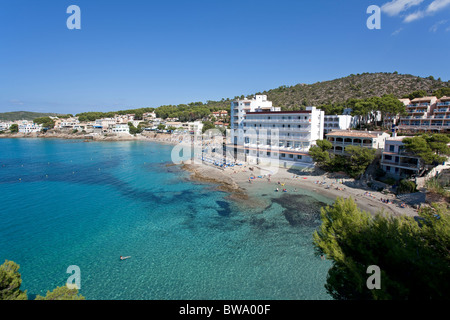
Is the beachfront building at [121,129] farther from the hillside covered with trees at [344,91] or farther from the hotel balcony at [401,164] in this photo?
the hotel balcony at [401,164]

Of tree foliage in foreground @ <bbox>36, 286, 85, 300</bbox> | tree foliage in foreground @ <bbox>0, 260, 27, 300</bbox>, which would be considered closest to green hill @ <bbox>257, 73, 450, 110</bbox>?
tree foliage in foreground @ <bbox>36, 286, 85, 300</bbox>

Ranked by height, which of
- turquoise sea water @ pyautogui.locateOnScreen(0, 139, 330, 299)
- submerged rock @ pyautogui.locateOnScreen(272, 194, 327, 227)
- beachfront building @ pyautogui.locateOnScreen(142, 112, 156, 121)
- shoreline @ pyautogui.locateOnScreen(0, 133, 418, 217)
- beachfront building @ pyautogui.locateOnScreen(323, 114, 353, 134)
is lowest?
turquoise sea water @ pyautogui.locateOnScreen(0, 139, 330, 299)

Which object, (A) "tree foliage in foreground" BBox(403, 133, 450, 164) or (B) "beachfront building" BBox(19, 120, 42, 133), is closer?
(A) "tree foliage in foreground" BBox(403, 133, 450, 164)

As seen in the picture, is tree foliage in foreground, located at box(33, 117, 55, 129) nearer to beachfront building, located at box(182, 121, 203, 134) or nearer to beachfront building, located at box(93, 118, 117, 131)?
beachfront building, located at box(93, 118, 117, 131)

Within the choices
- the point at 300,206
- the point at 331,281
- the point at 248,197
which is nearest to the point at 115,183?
the point at 248,197

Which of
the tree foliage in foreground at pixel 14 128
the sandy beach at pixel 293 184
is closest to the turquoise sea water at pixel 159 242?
the sandy beach at pixel 293 184

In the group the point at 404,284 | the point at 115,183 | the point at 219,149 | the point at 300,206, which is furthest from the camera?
the point at 219,149

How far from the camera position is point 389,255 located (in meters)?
10.9

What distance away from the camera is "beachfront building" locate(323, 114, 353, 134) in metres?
58.7

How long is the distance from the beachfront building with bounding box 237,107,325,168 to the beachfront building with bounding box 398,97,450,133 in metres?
22.0

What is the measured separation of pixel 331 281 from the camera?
39.3 feet

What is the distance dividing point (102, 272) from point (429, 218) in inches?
907

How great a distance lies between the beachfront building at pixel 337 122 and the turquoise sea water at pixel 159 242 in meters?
31.6

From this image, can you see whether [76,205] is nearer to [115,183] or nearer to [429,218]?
[115,183]
